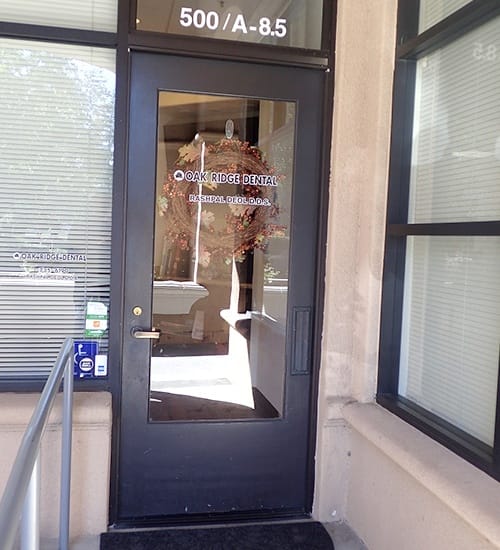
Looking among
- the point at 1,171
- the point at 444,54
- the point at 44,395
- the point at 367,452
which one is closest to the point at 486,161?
the point at 444,54

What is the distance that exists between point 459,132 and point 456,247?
17.9 inches

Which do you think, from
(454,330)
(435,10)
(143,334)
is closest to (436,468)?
(454,330)

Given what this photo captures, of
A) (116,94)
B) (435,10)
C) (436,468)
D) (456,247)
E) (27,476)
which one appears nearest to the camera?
(27,476)

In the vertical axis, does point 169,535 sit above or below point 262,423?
below

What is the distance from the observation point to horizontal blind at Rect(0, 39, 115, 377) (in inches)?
99.4

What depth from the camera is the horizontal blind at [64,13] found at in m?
2.52

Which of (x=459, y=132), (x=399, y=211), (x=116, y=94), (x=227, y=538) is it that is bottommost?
(x=227, y=538)

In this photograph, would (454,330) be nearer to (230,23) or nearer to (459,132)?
(459,132)

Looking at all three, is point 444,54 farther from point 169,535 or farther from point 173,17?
point 169,535

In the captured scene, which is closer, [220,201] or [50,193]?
[50,193]

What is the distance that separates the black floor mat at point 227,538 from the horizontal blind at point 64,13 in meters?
2.26

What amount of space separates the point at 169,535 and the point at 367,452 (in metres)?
0.96

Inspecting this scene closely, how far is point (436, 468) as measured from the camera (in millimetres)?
2016

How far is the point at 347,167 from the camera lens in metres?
2.68
